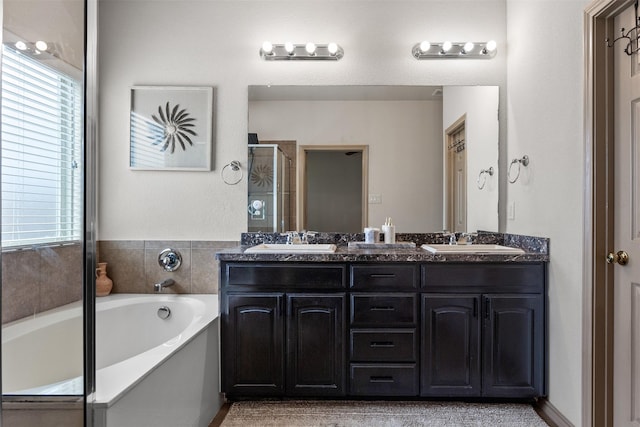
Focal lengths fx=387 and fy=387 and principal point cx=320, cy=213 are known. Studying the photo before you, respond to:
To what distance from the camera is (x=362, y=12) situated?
106 inches

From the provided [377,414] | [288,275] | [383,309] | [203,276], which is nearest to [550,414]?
[377,414]

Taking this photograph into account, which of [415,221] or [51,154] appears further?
[415,221]

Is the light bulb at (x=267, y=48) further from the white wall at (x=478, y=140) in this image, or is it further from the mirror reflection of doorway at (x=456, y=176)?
the mirror reflection of doorway at (x=456, y=176)

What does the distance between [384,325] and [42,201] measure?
1677mm

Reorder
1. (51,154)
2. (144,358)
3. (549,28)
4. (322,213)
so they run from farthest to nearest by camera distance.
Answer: (322,213), (549,28), (144,358), (51,154)

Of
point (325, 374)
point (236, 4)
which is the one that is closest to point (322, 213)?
point (325, 374)

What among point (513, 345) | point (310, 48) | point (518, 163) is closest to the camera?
point (513, 345)

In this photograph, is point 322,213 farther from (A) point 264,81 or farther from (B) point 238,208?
(A) point 264,81

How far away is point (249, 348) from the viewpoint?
85.0 inches

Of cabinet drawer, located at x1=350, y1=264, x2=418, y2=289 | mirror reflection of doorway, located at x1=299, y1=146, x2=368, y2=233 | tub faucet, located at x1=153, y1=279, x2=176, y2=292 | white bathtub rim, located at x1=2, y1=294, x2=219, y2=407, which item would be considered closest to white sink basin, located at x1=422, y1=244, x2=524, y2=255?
cabinet drawer, located at x1=350, y1=264, x2=418, y2=289

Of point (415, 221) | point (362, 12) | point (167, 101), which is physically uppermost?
point (362, 12)

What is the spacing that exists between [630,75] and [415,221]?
1.40 metres

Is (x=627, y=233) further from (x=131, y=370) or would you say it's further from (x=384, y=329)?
(x=131, y=370)

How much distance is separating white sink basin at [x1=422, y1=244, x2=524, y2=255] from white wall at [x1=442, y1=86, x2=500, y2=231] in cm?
26
